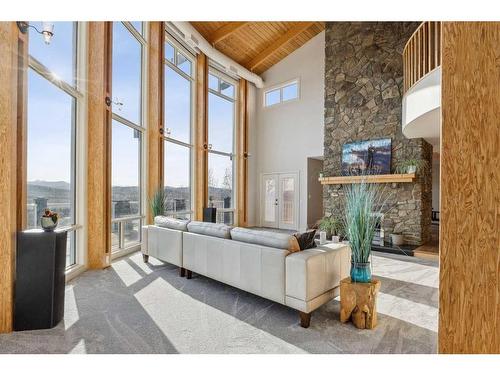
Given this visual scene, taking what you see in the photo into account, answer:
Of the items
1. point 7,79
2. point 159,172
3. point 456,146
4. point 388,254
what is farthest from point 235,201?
point 456,146

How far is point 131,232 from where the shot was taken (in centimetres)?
531

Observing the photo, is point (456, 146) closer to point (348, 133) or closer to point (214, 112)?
point (348, 133)

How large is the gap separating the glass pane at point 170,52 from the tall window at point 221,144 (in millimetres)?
1458

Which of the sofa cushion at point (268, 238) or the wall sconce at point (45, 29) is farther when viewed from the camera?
the sofa cushion at point (268, 238)

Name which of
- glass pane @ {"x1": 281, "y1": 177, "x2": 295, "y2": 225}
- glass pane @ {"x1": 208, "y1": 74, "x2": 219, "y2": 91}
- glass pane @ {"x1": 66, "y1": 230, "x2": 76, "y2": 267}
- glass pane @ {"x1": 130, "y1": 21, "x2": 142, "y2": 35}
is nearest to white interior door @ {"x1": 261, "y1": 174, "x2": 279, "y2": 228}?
glass pane @ {"x1": 281, "y1": 177, "x2": 295, "y2": 225}

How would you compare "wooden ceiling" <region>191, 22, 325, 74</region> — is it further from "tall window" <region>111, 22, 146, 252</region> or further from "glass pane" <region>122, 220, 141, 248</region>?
"glass pane" <region>122, 220, 141, 248</region>

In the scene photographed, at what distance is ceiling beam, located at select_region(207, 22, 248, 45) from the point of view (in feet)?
22.4

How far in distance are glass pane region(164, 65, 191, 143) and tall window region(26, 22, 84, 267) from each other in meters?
2.52

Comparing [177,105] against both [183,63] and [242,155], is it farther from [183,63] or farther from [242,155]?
[242,155]

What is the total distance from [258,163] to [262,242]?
6638 millimetres

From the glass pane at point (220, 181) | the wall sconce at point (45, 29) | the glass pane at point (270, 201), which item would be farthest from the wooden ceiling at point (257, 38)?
the wall sconce at point (45, 29)

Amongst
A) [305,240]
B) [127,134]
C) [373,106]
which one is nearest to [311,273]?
[305,240]

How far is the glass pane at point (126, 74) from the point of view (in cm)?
479

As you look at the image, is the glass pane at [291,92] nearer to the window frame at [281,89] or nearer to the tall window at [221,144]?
the window frame at [281,89]
